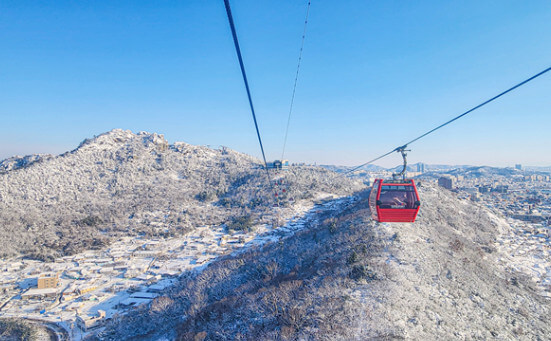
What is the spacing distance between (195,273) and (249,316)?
14790 millimetres

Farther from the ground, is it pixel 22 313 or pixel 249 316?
pixel 249 316

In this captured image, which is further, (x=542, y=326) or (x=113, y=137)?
(x=113, y=137)

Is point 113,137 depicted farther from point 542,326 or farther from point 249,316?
point 542,326

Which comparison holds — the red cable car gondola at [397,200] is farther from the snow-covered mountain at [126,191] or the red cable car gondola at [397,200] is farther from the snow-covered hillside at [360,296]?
the snow-covered mountain at [126,191]

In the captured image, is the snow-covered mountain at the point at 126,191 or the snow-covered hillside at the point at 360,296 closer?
the snow-covered hillside at the point at 360,296

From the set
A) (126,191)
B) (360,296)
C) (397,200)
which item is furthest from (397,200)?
(126,191)

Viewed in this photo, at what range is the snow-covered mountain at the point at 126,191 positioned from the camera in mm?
39062

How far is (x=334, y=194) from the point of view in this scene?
191ft

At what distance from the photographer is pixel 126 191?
5584 cm

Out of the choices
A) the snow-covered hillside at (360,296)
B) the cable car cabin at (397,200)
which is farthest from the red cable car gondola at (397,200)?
the snow-covered hillside at (360,296)

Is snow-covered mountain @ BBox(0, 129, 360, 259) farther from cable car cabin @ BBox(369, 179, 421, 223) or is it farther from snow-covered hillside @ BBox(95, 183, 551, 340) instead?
cable car cabin @ BBox(369, 179, 421, 223)

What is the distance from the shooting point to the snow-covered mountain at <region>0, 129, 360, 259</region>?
39.1 meters

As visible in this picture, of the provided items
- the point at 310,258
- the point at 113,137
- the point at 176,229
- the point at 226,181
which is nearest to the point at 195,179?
the point at 226,181

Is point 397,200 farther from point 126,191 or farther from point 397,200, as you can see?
point 126,191
